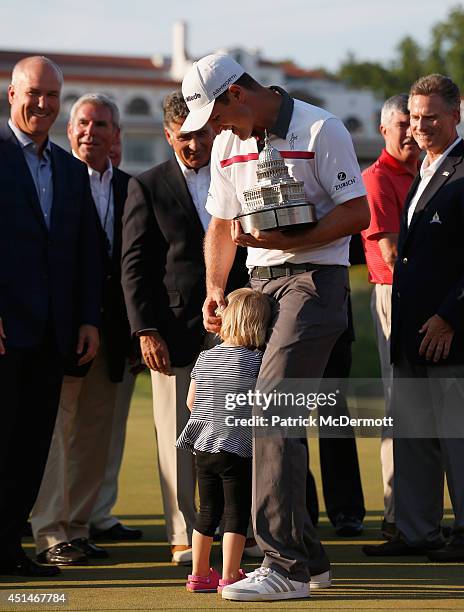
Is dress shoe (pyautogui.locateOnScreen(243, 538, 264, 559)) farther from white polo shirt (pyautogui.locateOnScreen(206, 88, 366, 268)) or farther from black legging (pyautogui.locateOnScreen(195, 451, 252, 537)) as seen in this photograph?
white polo shirt (pyautogui.locateOnScreen(206, 88, 366, 268))

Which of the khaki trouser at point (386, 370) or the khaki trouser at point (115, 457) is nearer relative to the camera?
the khaki trouser at point (386, 370)

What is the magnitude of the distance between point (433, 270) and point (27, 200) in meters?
2.03

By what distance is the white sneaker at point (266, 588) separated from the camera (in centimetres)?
538

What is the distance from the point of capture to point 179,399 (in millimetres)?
6758

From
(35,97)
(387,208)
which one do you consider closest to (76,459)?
(35,97)

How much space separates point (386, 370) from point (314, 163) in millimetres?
2321

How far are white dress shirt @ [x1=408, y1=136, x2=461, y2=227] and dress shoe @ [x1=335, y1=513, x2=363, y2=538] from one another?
1845 millimetres

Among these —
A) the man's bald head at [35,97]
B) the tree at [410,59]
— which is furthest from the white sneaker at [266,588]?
the tree at [410,59]

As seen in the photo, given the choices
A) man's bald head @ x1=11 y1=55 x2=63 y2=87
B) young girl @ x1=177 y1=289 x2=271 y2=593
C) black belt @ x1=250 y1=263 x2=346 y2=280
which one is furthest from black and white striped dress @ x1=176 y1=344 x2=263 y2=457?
man's bald head @ x1=11 y1=55 x2=63 y2=87

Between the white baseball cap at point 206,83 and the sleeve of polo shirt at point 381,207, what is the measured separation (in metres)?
2.21

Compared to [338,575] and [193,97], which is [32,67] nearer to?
[193,97]

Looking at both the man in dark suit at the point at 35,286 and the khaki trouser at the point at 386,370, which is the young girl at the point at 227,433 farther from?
the khaki trouser at the point at 386,370

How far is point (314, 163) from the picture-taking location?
18.1 feet

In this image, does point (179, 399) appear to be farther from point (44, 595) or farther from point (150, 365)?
point (44, 595)
